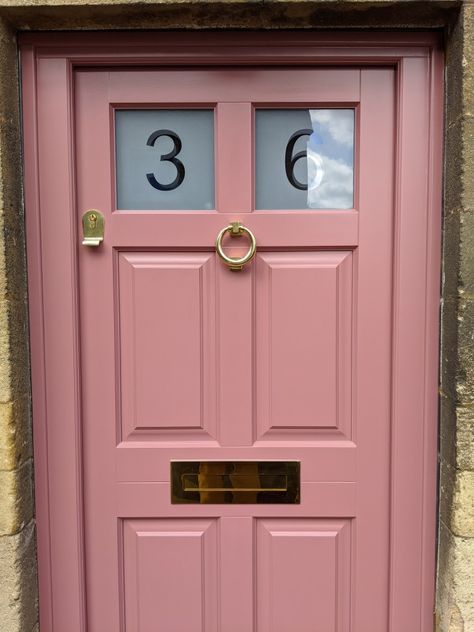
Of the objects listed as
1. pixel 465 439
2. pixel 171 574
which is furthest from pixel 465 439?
pixel 171 574

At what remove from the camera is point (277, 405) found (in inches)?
62.5

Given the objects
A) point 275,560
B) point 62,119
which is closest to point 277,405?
point 275,560

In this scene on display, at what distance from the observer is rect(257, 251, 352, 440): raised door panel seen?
1.56m

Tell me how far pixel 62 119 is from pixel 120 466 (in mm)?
1071

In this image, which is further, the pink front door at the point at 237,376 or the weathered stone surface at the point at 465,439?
the pink front door at the point at 237,376

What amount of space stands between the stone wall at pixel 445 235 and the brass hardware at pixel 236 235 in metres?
0.56

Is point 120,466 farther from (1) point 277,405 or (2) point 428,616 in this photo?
(2) point 428,616

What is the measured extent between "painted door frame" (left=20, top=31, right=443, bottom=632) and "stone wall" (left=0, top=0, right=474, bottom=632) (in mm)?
41

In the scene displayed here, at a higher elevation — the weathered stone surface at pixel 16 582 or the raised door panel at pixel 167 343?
the raised door panel at pixel 167 343

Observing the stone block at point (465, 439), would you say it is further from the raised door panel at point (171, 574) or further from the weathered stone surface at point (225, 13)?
the weathered stone surface at point (225, 13)

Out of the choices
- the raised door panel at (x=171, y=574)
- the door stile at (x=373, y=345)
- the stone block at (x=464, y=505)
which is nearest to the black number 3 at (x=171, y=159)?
the door stile at (x=373, y=345)

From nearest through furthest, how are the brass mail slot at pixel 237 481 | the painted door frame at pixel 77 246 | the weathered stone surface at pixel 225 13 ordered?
the weathered stone surface at pixel 225 13 → the painted door frame at pixel 77 246 → the brass mail slot at pixel 237 481

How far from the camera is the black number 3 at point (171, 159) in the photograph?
1569 mm

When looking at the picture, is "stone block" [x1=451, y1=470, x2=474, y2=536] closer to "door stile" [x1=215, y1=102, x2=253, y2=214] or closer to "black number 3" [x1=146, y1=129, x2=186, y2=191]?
"door stile" [x1=215, y1=102, x2=253, y2=214]
